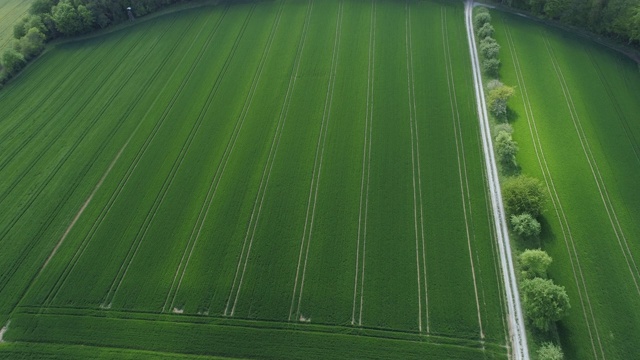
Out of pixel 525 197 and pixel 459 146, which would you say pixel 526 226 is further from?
pixel 459 146

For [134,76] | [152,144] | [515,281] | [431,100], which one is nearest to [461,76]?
[431,100]

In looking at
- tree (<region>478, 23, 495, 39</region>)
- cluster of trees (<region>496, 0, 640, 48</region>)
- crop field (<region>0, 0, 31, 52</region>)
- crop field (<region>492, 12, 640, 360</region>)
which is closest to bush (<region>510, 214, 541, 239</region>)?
crop field (<region>492, 12, 640, 360</region>)

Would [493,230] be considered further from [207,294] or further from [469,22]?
[469,22]

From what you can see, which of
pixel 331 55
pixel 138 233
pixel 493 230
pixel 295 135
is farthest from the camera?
pixel 331 55

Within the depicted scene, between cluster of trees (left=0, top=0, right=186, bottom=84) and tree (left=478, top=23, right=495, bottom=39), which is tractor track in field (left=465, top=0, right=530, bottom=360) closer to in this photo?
tree (left=478, top=23, right=495, bottom=39)

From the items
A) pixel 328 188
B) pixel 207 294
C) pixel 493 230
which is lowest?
pixel 207 294

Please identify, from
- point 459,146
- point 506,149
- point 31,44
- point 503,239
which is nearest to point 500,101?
point 506,149
